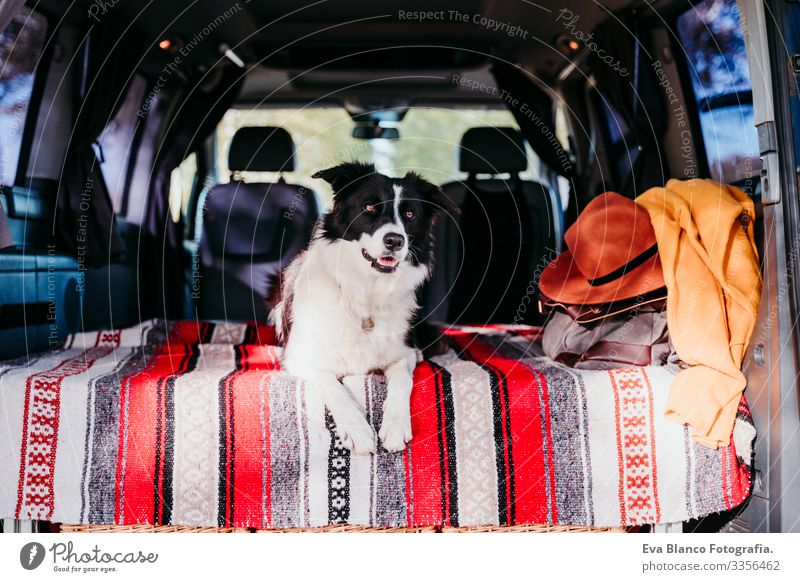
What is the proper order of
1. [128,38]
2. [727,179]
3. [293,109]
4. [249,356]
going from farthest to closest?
1. [293,109]
2. [128,38]
3. [249,356]
4. [727,179]

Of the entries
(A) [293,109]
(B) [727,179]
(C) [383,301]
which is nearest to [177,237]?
(A) [293,109]

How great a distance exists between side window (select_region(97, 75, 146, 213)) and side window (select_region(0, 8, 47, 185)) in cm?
61

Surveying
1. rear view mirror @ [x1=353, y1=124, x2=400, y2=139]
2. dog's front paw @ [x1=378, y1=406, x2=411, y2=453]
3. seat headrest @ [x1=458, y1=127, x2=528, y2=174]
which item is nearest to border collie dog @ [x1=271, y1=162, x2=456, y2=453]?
dog's front paw @ [x1=378, y1=406, x2=411, y2=453]

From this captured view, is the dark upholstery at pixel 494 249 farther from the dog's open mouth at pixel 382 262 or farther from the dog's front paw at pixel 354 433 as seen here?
the dog's front paw at pixel 354 433

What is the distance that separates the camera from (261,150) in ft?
14.4

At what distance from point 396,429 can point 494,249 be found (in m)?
2.11

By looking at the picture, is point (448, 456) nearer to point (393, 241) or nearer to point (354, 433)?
point (354, 433)

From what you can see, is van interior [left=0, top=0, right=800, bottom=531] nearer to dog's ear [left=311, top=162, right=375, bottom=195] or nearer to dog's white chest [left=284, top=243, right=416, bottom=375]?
dog's ear [left=311, top=162, right=375, bottom=195]

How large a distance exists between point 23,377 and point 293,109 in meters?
2.34

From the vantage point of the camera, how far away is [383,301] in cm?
353

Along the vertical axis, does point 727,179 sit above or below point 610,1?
below

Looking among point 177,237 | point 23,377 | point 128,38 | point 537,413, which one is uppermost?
point 128,38

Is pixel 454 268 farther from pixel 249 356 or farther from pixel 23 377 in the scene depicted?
pixel 23 377
